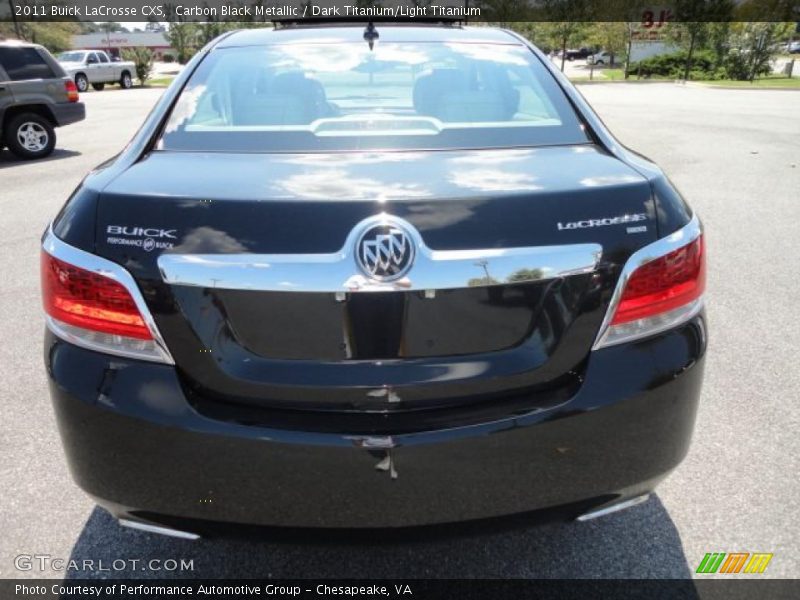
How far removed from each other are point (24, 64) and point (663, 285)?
1234cm

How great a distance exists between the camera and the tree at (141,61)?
3562 cm

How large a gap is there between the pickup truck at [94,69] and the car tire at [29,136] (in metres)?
20.7

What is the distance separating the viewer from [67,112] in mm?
11773

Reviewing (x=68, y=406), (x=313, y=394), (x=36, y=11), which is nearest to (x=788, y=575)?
(x=313, y=394)

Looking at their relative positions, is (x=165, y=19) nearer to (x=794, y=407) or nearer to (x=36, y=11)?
(x=36, y=11)

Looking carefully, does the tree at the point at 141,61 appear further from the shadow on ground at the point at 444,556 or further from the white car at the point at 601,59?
the white car at the point at 601,59

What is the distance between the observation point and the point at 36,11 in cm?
6116

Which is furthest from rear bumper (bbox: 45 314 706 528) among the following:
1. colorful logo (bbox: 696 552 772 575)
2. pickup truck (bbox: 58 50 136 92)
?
pickup truck (bbox: 58 50 136 92)

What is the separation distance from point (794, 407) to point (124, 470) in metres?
3.01

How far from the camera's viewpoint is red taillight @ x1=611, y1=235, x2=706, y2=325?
5.55ft

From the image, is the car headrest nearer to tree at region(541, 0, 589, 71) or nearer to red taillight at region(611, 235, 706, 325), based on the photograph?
red taillight at region(611, 235, 706, 325)

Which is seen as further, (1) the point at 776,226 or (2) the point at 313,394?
(1) the point at 776,226

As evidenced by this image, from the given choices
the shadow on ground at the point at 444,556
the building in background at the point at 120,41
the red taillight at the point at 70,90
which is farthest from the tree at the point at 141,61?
the shadow on ground at the point at 444,556

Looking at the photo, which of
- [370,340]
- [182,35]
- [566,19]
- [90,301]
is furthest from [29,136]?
[182,35]
